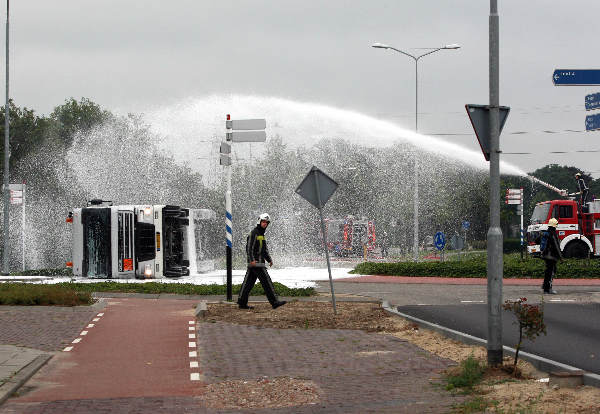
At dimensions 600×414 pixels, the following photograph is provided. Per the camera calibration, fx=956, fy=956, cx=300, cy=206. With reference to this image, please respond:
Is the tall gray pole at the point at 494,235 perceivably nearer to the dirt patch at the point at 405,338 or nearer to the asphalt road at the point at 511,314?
the dirt patch at the point at 405,338

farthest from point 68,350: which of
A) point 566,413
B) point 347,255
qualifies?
point 347,255

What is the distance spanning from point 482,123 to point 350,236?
47.1 meters

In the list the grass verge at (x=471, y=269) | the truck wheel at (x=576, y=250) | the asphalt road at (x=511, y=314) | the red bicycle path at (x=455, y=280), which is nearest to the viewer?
the asphalt road at (x=511, y=314)

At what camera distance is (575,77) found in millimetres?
15273

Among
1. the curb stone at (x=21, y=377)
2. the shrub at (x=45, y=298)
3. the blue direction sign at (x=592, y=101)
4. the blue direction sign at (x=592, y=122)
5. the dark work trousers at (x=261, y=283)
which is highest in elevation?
the blue direction sign at (x=592, y=101)

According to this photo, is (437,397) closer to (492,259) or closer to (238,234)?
(492,259)

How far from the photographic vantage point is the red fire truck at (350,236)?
57281 mm

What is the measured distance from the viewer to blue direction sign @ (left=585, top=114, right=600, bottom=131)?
15961 mm

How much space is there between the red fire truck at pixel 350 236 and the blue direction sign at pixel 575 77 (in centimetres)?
4160

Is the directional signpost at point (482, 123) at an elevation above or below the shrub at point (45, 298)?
above

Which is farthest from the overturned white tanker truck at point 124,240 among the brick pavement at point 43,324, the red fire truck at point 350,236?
the red fire truck at point 350,236

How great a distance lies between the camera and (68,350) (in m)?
13.4

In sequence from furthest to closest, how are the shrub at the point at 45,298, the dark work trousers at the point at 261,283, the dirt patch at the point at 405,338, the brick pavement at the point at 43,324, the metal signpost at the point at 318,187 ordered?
1. the shrub at the point at 45,298
2. the dark work trousers at the point at 261,283
3. the metal signpost at the point at 318,187
4. the brick pavement at the point at 43,324
5. the dirt patch at the point at 405,338

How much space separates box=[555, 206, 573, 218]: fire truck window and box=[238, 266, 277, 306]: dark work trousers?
2537 centimetres
